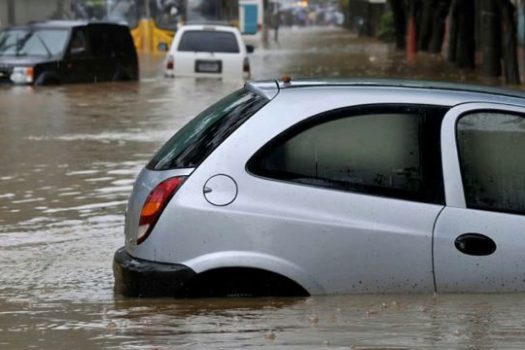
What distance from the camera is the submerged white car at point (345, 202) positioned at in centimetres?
607

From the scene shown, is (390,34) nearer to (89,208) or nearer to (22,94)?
(22,94)

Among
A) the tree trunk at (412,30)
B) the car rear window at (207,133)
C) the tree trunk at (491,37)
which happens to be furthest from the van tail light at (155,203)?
the tree trunk at (412,30)

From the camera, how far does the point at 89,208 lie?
37.9ft

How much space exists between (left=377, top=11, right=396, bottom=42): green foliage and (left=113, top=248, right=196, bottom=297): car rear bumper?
56130mm

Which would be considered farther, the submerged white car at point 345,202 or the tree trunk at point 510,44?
the tree trunk at point 510,44

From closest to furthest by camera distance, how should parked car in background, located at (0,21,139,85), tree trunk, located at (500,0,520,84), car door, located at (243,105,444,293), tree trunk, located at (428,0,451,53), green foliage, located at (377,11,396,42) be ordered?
car door, located at (243,105,444,293)
parked car in background, located at (0,21,139,85)
tree trunk, located at (500,0,520,84)
tree trunk, located at (428,0,451,53)
green foliage, located at (377,11,396,42)

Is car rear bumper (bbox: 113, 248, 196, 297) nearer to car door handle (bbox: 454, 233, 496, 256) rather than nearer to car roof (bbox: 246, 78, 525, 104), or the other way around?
car roof (bbox: 246, 78, 525, 104)

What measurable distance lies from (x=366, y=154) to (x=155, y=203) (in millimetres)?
1120

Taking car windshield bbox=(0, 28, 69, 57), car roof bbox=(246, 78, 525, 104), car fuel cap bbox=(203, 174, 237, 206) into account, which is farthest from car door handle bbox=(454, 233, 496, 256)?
car windshield bbox=(0, 28, 69, 57)

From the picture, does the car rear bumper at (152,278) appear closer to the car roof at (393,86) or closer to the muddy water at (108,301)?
the muddy water at (108,301)

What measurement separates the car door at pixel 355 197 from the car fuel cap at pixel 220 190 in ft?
0.19

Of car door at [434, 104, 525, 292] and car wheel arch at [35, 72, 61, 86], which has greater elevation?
car door at [434, 104, 525, 292]

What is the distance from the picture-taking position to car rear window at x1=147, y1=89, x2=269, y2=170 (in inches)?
247

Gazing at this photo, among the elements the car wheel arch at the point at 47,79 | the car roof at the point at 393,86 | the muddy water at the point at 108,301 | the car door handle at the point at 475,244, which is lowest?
the muddy water at the point at 108,301
